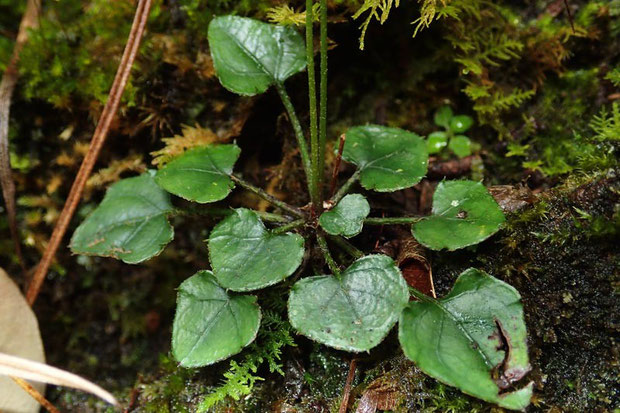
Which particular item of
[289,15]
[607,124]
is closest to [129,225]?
[289,15]

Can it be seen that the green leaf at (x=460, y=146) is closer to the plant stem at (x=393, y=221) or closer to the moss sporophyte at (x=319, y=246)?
the moss sporophyte at (x=319, y=246)

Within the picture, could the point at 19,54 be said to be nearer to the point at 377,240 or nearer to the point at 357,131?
the point at 357,131

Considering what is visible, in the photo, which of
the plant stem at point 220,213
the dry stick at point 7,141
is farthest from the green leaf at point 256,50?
the dry stick at point 7,141

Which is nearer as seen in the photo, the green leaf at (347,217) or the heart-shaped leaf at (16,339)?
the green leaf at (347,217)

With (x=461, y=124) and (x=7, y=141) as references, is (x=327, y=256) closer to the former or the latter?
(x=461, y=124)

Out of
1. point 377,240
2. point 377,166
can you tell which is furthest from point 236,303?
point 377,166

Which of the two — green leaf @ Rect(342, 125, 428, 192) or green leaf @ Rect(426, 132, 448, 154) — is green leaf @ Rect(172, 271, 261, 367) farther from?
green leaf @ Rect(426, 132, 448, 154)
